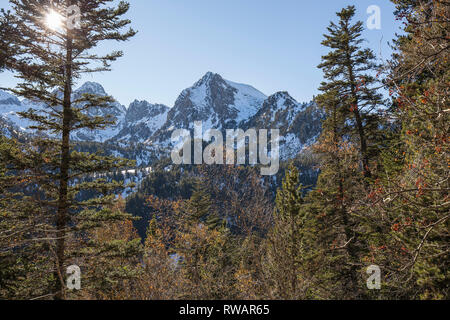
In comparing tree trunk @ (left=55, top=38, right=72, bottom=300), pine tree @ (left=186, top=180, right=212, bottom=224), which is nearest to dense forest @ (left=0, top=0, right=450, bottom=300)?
tree trunk @ (left=55, top=38, right=72, bottom=300)

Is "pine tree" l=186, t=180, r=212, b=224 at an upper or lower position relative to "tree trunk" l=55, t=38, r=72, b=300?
lower

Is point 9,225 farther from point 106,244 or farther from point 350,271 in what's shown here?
point 350,271

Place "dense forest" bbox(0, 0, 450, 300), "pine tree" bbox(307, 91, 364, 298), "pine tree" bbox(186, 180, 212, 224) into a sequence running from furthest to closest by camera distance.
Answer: "pine tree" bbox(186, 180, 212, 224) < "pine tree" bbox(307, 91, 364, 298) < "dense forest" bbox(0, 0, 450, 300)

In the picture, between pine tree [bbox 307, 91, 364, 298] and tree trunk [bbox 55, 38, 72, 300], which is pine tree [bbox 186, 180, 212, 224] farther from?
tree trunk [bbox 55, 38, 72, 300]

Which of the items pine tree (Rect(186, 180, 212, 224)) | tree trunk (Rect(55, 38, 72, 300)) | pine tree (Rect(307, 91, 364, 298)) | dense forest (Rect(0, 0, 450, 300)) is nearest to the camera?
dense forest (Rect(0, 0, 450, 300))

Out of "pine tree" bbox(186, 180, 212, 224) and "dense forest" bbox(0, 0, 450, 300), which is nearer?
"dense forest" bbox(0, 0, 450, 300)

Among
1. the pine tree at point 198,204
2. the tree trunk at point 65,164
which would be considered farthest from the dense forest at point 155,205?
the pine tree at point 198,204

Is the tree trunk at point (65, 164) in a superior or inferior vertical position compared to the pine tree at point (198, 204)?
superior

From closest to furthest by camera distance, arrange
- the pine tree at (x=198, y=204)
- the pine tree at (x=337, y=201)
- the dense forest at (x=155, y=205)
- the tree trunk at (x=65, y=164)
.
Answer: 1. the dense forest at (x=155, y=205)
2. the tree trunk at (x=65, y=164)
3. the pine tree at (x=337, y=201)
4. the pine tree at (x=198, y=204)

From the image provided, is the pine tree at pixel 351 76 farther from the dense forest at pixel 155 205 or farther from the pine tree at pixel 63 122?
the pine tree at pixel 63 122

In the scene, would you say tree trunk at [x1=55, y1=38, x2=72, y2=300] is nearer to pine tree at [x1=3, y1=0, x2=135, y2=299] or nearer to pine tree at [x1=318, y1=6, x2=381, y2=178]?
pine tree at [x1=3, y1=0, x2=135, y2=299]

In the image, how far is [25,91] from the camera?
775 centimetres

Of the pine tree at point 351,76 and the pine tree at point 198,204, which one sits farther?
the pine tree at point 198,204
